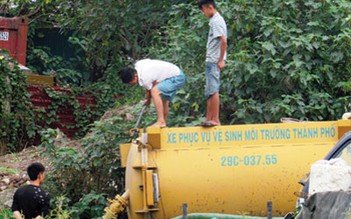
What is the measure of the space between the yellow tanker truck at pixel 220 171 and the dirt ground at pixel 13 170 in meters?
3.48

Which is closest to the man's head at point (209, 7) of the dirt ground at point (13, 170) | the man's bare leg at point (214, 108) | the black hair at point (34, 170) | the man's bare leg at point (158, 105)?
the man's bare leg at point (214, 108)

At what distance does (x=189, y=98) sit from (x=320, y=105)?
171cm

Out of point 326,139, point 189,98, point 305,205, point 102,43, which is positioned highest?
point 102,43

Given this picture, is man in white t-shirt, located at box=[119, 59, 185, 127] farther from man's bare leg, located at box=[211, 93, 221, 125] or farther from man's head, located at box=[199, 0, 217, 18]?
man's head, located at box=[199, 0, 217, 18]

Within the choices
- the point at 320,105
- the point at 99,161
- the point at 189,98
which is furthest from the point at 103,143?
the point at 320,105

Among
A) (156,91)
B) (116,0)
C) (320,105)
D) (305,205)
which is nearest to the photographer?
(305,205)

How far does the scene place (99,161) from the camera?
11797mm

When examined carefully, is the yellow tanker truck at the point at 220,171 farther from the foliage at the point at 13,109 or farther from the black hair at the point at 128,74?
the foliage at the point at 13,109

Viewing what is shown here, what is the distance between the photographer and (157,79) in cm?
1045

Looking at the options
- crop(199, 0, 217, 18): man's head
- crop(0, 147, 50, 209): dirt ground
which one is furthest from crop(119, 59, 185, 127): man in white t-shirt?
crop(0, 147, 50, 209): dirt ground

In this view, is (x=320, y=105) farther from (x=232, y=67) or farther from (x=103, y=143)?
(x=103, y=143)

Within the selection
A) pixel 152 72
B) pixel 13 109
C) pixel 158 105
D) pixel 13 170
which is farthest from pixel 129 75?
pixel 13 109

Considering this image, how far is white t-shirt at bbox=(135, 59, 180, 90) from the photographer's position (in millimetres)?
10352

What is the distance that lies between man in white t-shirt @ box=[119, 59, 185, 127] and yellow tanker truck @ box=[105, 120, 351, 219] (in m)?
0.84
